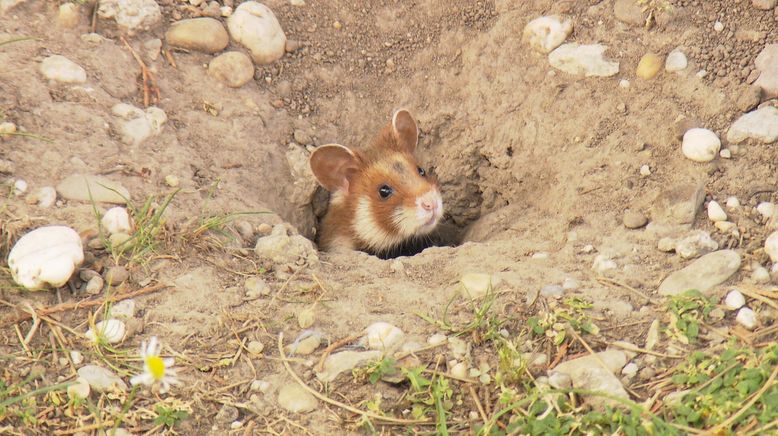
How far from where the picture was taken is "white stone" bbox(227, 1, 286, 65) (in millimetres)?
5227

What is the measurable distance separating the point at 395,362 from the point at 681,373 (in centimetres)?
114

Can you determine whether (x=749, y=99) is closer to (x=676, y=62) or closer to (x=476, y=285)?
(x=676, y=62)

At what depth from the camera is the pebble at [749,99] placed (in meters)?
4.45

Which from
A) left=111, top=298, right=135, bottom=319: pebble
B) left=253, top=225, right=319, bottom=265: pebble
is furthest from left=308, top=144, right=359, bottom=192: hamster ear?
left=111, top=298, right=135, bottom=319: pebble

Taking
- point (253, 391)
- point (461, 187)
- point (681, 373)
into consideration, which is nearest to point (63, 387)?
point (253, 391)

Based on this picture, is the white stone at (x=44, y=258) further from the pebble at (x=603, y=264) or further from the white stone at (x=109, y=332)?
the pebble at (x=603, y=264)

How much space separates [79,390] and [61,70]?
7.15 ft

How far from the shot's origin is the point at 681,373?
3090 millimetres

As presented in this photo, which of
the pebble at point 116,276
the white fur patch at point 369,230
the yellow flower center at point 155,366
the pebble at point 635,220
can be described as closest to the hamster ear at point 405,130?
the white fur patch at point 369,230

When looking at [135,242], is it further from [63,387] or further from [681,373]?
[681,373]

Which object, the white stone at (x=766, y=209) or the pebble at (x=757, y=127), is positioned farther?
the pebble at (x=757, y=127)

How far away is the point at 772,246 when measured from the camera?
3.59 m

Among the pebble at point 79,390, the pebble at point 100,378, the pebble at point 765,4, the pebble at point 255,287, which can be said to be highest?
the pebble at point 765,4

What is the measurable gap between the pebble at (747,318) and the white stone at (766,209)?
0.79 meters
